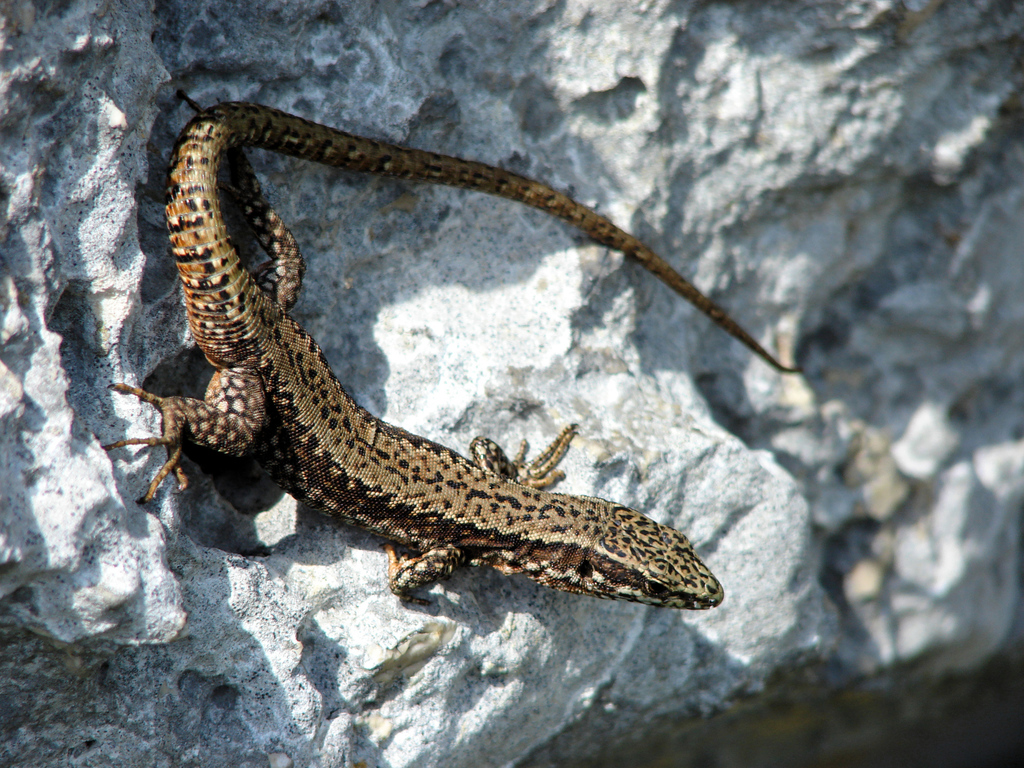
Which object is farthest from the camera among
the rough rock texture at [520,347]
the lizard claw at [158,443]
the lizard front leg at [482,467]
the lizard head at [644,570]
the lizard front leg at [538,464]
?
the lizard front leg at [538,464]

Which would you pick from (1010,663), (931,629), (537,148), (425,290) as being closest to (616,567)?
(425,290)

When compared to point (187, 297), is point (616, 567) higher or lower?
lower

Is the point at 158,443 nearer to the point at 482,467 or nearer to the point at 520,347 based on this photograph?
the point at 482,467

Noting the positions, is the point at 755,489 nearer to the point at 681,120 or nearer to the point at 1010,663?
the point at 681,120

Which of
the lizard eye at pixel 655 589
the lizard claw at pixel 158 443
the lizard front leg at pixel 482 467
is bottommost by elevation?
the lizard eye at pixel 655 589

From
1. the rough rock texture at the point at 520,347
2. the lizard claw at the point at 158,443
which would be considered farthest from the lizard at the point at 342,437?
the rough rock texture at the point at 520,347

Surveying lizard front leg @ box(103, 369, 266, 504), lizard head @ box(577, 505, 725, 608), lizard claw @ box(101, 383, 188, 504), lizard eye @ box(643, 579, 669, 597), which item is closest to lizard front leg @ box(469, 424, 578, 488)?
lizard head @ box(577, 505, 725, 608)

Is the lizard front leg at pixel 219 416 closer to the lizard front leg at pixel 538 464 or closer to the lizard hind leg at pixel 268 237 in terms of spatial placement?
the lizard hind leg at pixel 268 237

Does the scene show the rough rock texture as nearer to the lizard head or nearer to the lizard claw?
the lizard claw
